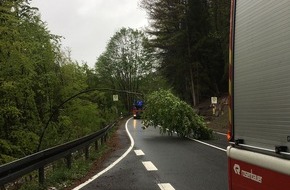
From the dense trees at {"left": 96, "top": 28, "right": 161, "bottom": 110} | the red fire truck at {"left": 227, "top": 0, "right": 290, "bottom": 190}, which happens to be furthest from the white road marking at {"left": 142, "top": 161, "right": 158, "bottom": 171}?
the dense trees at {"left": 96, "top": 28, "right": 161, "bottom": 110}

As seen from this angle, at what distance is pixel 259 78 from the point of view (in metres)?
3.93

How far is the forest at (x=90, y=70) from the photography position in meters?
21.1

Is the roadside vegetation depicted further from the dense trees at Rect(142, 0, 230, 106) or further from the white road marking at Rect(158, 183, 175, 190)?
the white road marking at Rect(158, 183, 175, 190)

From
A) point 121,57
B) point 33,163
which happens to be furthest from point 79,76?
point 121,57

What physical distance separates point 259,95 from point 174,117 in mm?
20276

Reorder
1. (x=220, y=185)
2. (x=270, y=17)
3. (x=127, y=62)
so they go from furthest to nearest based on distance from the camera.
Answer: (x=127, y=62) → (x=220, y=185) → (x=270, y=17)

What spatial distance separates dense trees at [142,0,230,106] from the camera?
175 feet

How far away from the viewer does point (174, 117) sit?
2416 centimetres

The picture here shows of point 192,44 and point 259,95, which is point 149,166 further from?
point 192,44

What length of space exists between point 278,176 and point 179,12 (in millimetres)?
51726

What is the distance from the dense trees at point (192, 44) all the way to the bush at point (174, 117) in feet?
92.1

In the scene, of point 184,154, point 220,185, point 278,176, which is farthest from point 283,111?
point 184,154

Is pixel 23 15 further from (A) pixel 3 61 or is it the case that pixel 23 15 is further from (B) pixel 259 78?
(B) pixel 259 78

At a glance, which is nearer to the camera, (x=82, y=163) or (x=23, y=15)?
(x=82, y=163)
